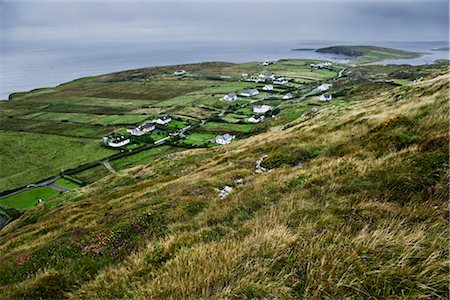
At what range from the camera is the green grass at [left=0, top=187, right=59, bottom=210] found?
72.3m

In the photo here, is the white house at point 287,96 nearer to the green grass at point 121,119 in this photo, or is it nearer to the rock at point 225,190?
the green grass at point 121,119

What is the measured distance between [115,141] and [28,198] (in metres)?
37.8

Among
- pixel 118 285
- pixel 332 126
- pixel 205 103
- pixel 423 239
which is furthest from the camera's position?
pixel 205 103

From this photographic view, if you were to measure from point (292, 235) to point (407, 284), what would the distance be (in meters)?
2.40

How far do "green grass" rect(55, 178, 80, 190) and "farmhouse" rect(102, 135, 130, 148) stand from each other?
23.7m

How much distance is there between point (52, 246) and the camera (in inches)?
537

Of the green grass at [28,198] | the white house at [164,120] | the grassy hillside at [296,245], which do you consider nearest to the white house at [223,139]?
the white house at [164,120]

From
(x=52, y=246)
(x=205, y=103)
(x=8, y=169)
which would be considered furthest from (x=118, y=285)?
(x=205, y=103)

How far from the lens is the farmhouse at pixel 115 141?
106988 millimetres

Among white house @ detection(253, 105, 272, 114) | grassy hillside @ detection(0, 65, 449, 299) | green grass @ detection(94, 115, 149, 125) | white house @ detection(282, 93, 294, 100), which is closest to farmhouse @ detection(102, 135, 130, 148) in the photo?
green grass @ detection(94, 115, 149, 125)

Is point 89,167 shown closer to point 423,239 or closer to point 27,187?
point 27,187

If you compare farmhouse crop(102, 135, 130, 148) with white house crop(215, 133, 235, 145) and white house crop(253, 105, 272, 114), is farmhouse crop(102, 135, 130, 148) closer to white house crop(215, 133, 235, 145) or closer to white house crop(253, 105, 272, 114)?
white house crop(215, 133, 235, 145)

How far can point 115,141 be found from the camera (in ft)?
357

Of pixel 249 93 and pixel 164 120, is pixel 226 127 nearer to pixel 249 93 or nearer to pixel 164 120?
pixel 164 120
